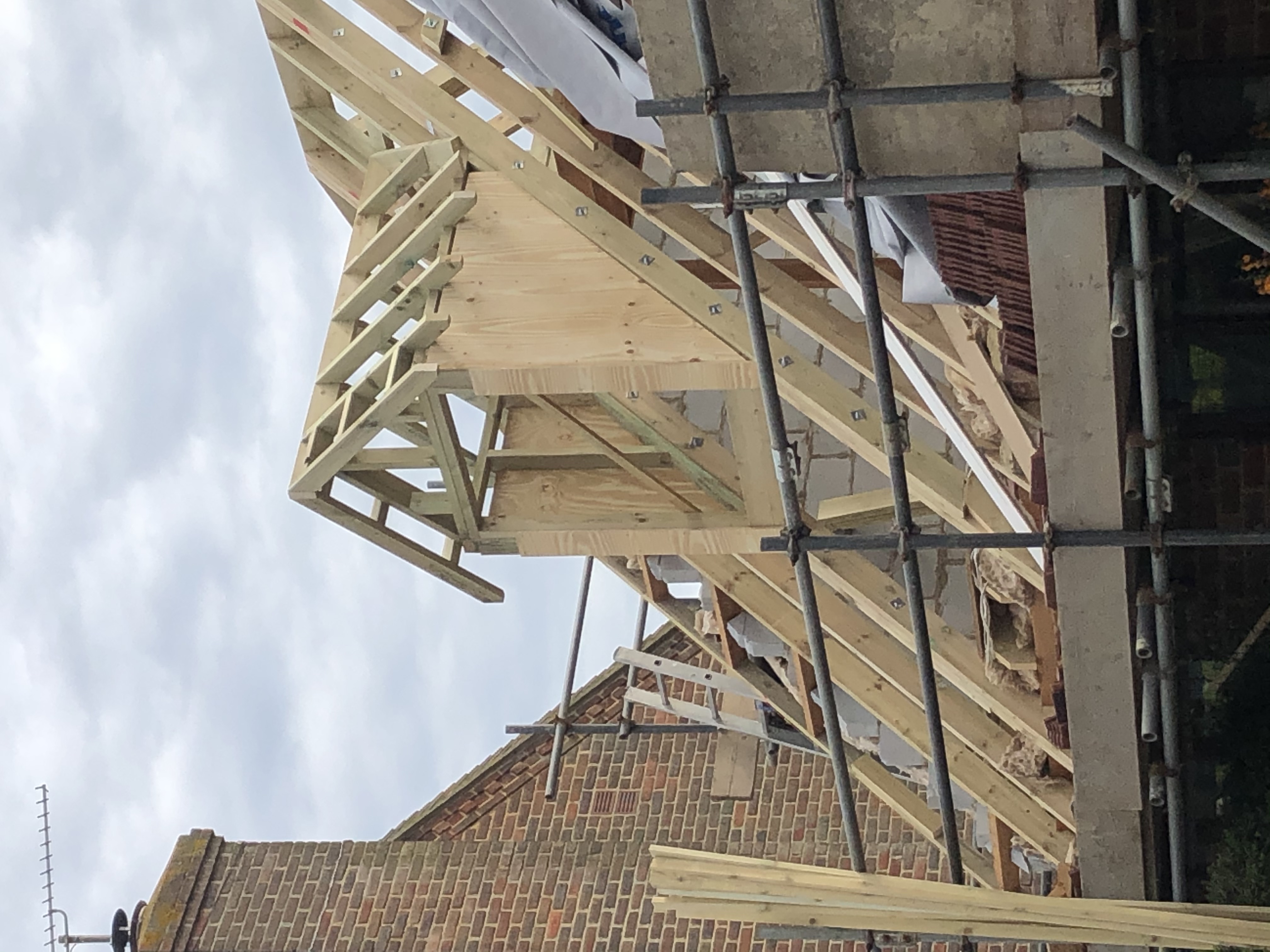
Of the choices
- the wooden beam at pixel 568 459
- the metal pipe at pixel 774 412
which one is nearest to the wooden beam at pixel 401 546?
the wooden beam at pixel 568 459

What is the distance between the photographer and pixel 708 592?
8.29m

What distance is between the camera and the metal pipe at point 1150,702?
4.48m

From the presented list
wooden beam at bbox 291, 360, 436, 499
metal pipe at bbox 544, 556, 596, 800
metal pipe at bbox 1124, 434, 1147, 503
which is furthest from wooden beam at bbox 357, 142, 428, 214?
metal pipe at bbox 544, 556, 596, 800

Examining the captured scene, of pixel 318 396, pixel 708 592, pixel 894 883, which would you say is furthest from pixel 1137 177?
pixel 708 592

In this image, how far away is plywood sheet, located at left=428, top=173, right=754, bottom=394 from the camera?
18.3 ft

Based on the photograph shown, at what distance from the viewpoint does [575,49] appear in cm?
496

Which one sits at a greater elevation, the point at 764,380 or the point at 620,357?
the point at 620,357

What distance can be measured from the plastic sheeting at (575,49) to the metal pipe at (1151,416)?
1.59 m

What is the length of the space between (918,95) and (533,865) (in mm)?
9968

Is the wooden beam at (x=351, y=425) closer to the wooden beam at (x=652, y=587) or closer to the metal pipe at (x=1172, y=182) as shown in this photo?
the wooden beam at (x=652, y=587)

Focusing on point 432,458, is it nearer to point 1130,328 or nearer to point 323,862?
point 1130,328

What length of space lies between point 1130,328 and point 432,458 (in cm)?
Result: 287

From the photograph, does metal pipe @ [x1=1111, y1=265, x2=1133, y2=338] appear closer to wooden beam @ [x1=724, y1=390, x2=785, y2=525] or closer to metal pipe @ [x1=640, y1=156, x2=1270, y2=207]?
metal pipe @ [x1=640, y1=156, x2=1270, y2=207]

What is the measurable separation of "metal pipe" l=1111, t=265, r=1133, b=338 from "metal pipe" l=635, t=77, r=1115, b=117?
506mm
